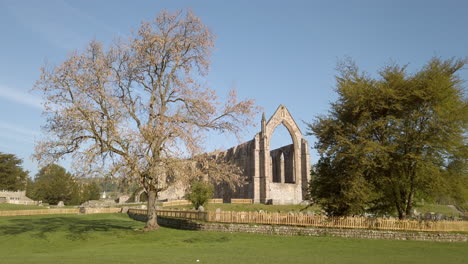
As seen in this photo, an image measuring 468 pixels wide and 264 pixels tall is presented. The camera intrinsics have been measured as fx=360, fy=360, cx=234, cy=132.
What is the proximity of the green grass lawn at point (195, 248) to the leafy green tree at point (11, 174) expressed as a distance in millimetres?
55032

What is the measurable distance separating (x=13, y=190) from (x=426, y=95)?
3000 inches

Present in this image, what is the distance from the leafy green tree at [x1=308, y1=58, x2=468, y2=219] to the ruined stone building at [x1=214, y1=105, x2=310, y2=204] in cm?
2383

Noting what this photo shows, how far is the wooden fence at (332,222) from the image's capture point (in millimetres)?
19281

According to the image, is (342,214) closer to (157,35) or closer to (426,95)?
(426,95)

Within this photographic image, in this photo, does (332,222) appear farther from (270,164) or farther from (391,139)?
(270,164)

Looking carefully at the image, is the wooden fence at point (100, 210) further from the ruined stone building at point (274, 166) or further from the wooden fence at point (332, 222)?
the wooden fence at point (332, 222)

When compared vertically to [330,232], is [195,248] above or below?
below

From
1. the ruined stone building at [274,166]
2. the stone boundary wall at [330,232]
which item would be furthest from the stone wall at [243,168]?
the stone boundary wall at [330,232]

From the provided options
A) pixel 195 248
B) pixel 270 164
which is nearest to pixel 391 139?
pixel 195 248

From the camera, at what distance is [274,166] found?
56219 millimetres

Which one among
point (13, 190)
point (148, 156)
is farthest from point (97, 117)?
point (13, 190)

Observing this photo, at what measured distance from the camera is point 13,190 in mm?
71562

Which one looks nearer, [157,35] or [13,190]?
[157,35]

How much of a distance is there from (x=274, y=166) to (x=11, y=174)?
51611mm
